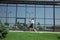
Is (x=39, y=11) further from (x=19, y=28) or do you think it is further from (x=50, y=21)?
(x=19, y=28)

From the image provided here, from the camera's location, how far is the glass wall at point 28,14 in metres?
29.0

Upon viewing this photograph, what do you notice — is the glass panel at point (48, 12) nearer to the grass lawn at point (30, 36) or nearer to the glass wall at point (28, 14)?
the glass wall at point (28, 14)

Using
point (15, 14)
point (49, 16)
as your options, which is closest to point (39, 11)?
point (49, 16)

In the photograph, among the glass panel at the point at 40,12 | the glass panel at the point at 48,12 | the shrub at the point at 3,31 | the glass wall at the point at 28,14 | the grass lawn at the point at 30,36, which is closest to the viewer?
the shrub at the point at 3,31

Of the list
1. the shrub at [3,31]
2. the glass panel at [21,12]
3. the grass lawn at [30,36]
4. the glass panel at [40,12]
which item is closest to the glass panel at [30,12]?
the glass panel at [40,12]

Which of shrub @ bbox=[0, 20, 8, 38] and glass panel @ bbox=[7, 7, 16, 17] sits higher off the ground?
glass panel @ bbox=[7, 7, 16, 17]

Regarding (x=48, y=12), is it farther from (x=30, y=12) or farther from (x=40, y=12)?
(x=30, y=12)

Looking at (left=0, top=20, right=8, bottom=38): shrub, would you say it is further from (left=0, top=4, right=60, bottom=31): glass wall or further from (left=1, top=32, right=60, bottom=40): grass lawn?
(left=0, top=4, right=60, bottom=31): glass wall

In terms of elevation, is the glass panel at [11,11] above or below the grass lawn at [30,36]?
above

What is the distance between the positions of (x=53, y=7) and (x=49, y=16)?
1.46 meters

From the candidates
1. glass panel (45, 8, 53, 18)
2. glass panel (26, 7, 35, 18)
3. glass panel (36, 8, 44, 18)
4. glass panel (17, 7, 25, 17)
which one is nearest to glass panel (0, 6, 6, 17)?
glass panel (17, 7, 25, 17)

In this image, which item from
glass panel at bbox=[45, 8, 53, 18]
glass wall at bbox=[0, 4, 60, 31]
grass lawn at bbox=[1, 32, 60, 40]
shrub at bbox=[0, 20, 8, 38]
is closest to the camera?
shrub at bbox=[0, 20, 8, 38]

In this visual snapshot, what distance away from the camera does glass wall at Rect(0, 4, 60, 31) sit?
2903 centimetres

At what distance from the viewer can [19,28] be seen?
2741 centimetres
